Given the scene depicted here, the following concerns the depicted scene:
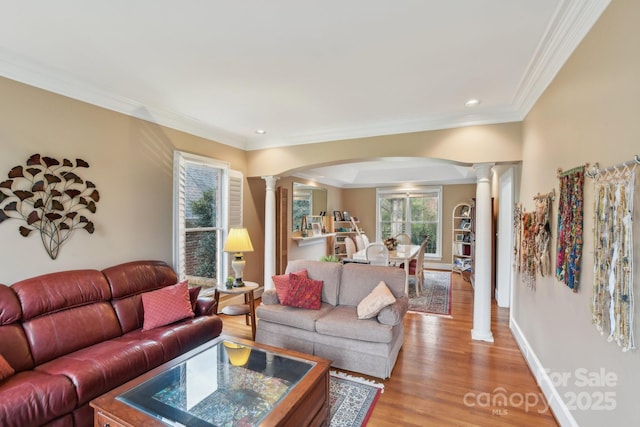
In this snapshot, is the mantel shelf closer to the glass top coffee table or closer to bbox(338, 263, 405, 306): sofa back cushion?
bbox(338, 263, 405, 306): sofa back cushion

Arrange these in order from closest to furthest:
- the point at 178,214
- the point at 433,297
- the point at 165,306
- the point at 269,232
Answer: the point at 165,306 < the point at 178,214 < the point at 269,232 < the point at 433,297

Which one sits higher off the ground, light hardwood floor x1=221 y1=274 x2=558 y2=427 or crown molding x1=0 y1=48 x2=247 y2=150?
crown molding x1=0 y1=48 x2=247 y2=150

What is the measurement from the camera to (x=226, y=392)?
187 cm

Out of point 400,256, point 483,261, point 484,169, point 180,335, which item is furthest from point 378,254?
point 180,335

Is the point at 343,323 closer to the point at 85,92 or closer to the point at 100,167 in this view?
the point at 100,167

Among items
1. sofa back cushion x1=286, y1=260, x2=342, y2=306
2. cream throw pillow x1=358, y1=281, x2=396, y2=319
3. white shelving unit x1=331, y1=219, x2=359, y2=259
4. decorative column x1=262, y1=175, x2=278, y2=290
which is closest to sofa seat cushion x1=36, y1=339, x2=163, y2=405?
sofa back cushion x1=286, y1=260, x2=342, y2=306

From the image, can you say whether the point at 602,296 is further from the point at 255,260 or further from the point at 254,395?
the point at 255,260

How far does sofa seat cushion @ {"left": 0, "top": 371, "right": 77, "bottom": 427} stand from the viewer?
1655mm

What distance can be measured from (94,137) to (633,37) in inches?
155

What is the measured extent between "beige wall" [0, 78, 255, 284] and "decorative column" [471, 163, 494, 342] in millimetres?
3650

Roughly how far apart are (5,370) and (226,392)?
142cm

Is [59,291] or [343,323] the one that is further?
[343,323]

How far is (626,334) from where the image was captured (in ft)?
4.25

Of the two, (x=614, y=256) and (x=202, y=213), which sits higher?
(x=202, y=213)
